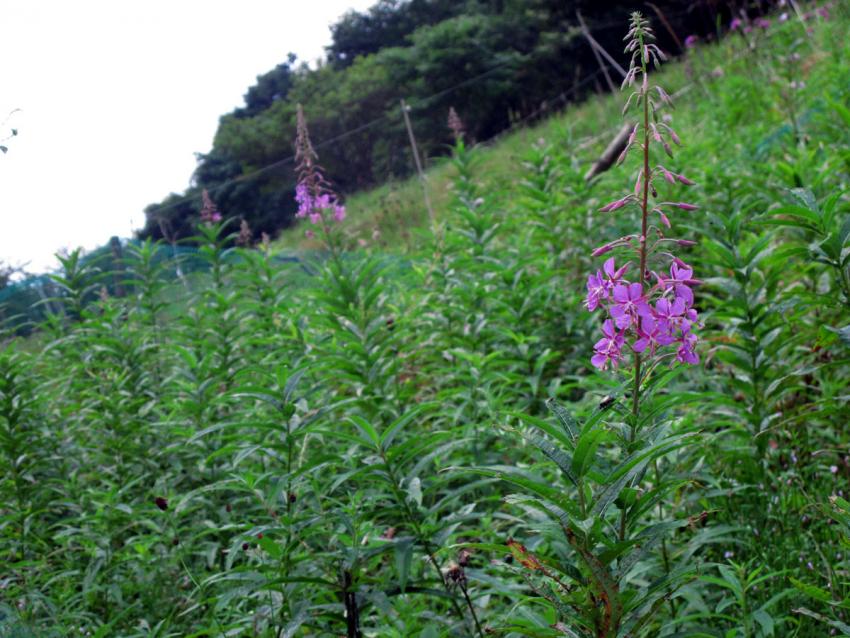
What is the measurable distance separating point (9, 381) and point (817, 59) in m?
9.77

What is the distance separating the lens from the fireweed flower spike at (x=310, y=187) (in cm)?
453

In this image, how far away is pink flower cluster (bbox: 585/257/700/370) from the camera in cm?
149

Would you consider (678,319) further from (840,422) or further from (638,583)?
(840,422)

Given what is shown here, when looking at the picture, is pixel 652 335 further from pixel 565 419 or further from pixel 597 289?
pixel 565 419

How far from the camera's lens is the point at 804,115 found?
20.9ft

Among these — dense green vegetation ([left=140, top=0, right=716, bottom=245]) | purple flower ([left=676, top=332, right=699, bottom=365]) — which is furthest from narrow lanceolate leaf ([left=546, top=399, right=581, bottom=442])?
dense green vegetation ([left=140, top=0, right=716, bottom=245])

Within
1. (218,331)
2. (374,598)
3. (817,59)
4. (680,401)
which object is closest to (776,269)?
(680,401)

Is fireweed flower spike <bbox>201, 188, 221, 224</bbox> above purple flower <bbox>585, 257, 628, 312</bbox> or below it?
above

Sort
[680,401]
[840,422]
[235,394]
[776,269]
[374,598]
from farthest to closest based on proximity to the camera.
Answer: [840,422] < [776,269] < [235,394] < [374,598] < [680,401]

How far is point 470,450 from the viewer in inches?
123

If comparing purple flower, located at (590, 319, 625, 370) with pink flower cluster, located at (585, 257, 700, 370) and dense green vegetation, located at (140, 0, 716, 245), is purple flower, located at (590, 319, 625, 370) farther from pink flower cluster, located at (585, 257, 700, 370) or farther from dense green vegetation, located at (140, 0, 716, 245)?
dense green vegetation, located at (140, 0, 716, 245)

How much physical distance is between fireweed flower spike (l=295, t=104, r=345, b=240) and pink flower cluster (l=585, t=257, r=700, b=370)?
3100mm

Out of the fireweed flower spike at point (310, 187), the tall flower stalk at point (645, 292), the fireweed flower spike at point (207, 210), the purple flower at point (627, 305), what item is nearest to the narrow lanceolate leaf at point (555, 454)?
the tall flower stalk at point (645, 292)

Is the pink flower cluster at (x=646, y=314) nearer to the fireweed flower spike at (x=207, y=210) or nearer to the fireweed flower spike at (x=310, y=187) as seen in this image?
the fireweed flower spike at (x=310, y=187)
